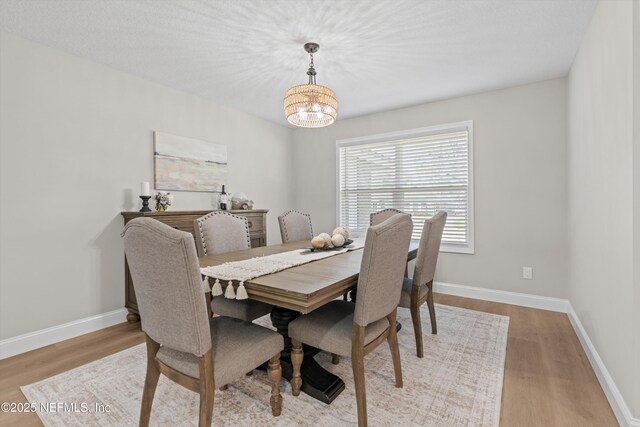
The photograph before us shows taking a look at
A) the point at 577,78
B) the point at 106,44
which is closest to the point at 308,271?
the point at 106,44

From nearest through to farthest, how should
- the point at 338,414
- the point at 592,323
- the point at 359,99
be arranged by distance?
the point at 338,414 < the point at 592,323 < the point at 359,99

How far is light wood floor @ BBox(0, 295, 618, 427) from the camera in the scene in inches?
63.8

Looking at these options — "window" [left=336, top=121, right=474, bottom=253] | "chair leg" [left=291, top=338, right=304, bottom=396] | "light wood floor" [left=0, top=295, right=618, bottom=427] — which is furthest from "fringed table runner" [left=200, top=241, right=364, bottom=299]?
"window" [left=336, top=121, right=474, bottom=253]

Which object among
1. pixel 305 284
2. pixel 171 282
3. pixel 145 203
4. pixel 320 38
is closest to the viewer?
pixel 171 282

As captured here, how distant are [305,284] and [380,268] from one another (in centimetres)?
38

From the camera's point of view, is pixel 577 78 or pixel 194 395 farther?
pixel 577 78

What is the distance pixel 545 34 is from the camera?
2.36 metres

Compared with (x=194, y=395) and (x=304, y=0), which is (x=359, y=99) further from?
(x=194, y=395)

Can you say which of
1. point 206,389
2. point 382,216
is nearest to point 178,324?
point 206,389

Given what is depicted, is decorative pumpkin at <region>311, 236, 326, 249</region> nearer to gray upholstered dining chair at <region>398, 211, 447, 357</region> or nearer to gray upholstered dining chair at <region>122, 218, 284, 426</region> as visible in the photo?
gray upholstered dining chair at <region>398, 211, 447, 357</region>

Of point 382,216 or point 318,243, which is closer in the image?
point 318,243

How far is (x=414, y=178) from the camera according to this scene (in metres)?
4.05

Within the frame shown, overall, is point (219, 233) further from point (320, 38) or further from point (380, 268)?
point (320, 38)

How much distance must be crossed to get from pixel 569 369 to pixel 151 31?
3817 mm
